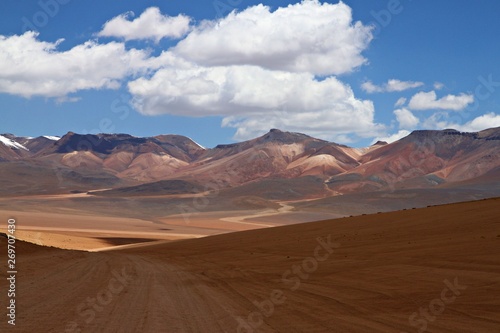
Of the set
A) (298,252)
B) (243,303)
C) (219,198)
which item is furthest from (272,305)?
(219,198)

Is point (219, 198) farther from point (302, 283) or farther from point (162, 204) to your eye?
point (302, 283)

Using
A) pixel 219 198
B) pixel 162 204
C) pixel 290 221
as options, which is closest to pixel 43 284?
pixel 290 221

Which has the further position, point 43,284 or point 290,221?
point 290,221

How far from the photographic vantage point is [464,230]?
25.9 metres

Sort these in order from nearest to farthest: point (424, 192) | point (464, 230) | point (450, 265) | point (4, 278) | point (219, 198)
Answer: point (450, 265) → point (4, 278) → point (464, 230) → point (424, 192) → point (219, 198)

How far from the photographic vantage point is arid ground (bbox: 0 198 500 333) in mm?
10656

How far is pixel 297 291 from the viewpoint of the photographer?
1502 cm

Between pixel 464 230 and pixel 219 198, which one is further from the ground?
pixel 219 198

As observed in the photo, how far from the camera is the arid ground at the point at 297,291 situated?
10656 millimetres

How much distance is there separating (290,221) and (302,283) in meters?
96.9

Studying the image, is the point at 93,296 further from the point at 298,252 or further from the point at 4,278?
the point at 298,252

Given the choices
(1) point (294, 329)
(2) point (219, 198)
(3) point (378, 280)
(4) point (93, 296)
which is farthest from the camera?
(2) point (219, 198)

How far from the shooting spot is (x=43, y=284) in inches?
656

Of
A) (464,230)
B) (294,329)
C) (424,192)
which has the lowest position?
(294,329)
